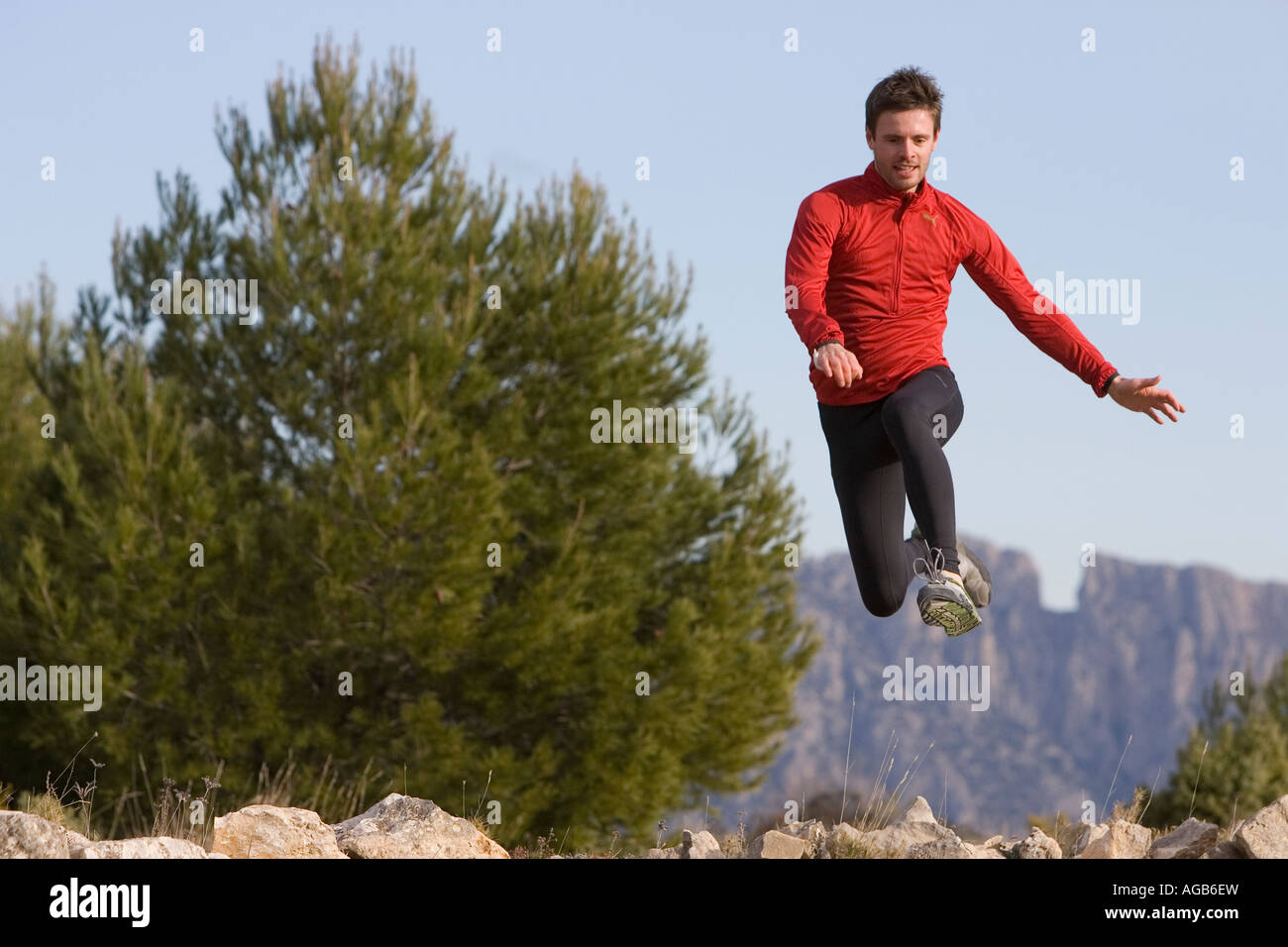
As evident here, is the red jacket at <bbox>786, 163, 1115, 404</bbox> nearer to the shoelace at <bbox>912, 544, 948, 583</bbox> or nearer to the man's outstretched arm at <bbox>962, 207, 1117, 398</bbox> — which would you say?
the man's outstretched arm at <bbox>962, 207, 1117, 398</bbox>

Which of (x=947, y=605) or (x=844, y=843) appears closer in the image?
(x=947, y=605)

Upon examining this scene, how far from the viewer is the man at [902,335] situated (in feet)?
15.1

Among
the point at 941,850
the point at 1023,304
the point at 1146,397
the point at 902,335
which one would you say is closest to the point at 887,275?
the point at 902,335

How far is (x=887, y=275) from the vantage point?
15.9 feet

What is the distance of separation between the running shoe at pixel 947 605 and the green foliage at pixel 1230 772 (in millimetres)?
14247

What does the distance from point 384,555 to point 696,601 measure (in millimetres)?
4980

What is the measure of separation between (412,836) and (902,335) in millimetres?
2881

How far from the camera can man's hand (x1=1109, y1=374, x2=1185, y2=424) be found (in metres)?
Answer: 4.65

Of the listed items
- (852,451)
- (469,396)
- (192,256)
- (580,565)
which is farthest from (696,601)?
(852,451)

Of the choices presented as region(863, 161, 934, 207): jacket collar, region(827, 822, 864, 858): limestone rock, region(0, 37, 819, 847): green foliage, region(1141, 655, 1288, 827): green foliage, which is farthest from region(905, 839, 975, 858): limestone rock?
region(1141, 655, 1288, 827): green foliage

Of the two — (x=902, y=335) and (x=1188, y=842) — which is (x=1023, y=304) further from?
(x=1188, y=842)

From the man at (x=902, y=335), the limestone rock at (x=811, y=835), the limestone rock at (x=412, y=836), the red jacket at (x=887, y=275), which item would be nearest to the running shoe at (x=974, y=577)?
the man at (x=902, y=335)
